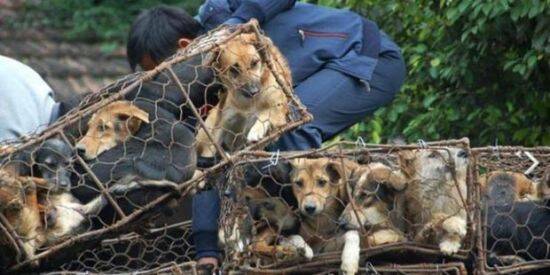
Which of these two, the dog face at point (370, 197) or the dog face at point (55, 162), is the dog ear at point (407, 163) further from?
the dog face at point (55, 162)

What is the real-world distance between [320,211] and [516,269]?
2.68 ft

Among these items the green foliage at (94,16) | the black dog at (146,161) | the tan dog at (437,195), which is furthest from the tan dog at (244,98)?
the green foliage at (94,16)

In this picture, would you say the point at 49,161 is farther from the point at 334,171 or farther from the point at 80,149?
the point at 334,171

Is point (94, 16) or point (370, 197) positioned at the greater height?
point (370, 197)

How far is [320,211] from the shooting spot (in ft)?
20.7

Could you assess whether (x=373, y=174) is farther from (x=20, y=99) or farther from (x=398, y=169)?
(x=20, y=99)

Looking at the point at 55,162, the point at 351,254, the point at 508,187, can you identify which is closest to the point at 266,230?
the point at 351,254

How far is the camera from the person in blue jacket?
7.31 meters

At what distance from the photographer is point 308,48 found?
24.3 feet

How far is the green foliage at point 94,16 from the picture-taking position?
41.1ft

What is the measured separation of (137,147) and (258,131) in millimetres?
525

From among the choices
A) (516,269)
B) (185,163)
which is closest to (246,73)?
(185,163)

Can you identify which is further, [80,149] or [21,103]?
[21,103]

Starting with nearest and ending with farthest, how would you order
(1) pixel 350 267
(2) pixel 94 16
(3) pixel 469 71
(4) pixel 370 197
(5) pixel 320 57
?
(1) pixel 350 267 < (4) pixel 370 197 < (5) pixel 320 57 < (3) pixel 469 71 < (2) pixel 94 16
